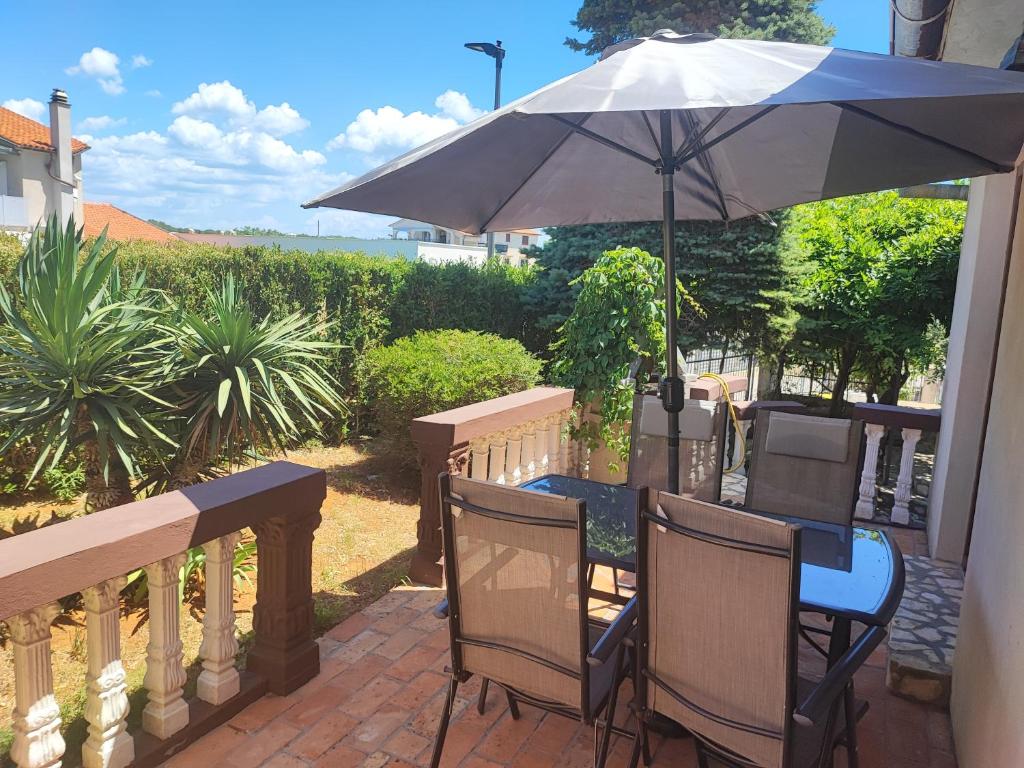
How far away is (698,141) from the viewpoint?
2646mm

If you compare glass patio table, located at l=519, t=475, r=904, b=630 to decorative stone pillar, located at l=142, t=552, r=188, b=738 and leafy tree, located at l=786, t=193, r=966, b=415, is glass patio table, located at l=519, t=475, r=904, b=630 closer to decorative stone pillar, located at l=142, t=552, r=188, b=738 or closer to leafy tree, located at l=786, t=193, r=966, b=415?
decorative stone pillar, located at l=142, t=552, r=188, b=738

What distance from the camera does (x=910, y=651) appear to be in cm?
286

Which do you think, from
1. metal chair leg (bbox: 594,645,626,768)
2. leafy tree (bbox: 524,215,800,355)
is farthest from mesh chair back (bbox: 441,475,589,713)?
leafy tree (bbox: 524,215,800,355)

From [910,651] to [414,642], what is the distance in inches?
82.8

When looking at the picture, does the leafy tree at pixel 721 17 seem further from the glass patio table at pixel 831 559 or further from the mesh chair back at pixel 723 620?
Result: the mesh chair back at pixel 723 620

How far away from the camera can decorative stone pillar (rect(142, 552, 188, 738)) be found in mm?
2135

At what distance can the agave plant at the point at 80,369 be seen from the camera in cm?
339

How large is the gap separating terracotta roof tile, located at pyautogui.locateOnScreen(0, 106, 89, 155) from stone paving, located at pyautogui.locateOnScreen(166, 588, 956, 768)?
2551cm

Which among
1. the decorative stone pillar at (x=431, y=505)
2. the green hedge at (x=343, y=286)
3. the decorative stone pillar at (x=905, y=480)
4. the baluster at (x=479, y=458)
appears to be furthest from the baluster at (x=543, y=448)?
the green hedge at (x=343, y=286)

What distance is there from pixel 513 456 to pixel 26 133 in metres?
27.0

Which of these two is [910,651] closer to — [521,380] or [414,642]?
[414,642]

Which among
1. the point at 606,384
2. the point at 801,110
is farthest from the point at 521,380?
the point at 801,110

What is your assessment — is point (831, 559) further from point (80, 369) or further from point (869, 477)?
point (80, 369)

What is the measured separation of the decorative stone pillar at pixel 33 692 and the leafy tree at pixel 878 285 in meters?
9.04
